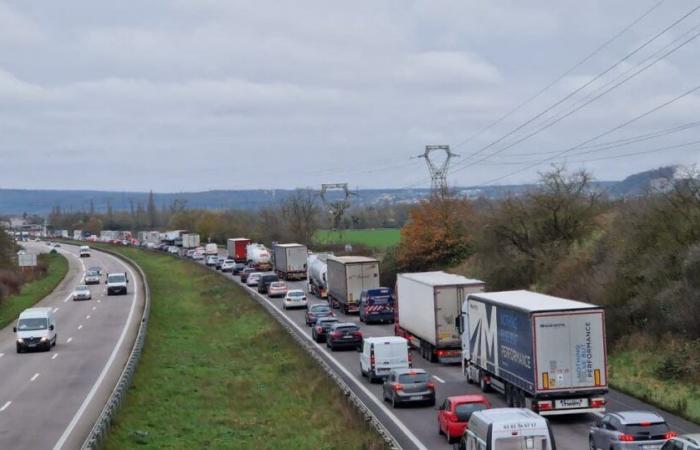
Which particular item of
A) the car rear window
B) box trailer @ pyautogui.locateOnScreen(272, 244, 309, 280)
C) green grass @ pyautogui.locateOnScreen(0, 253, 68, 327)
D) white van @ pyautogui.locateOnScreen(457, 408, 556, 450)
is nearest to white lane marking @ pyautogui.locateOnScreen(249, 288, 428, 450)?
the car rear window

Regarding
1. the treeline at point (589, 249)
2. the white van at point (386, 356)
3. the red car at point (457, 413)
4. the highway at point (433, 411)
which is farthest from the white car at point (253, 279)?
the red car at point (457, 413)

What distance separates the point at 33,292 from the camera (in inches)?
3659

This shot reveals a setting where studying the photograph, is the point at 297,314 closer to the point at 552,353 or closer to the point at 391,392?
the point at 391,392

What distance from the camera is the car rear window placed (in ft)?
68.6

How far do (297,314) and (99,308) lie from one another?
1615cm

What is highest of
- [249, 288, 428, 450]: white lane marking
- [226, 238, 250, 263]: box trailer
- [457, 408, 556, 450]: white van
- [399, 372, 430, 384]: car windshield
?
[226, 238, 250, 263]: box trailer

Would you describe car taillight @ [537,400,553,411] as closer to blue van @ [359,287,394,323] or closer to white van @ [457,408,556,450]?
white van @ [457,408,556,450]

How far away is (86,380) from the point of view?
37875 mm

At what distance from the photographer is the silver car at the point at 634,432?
20.8 meters

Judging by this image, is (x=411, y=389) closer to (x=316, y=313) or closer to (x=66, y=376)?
(x=66, y=376)

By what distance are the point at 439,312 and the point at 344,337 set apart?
739 cm

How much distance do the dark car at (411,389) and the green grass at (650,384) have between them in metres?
6.54

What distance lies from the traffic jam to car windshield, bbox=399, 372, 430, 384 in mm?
31

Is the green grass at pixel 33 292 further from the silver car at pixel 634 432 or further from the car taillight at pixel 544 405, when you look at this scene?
the silver car at pixel 634 432
